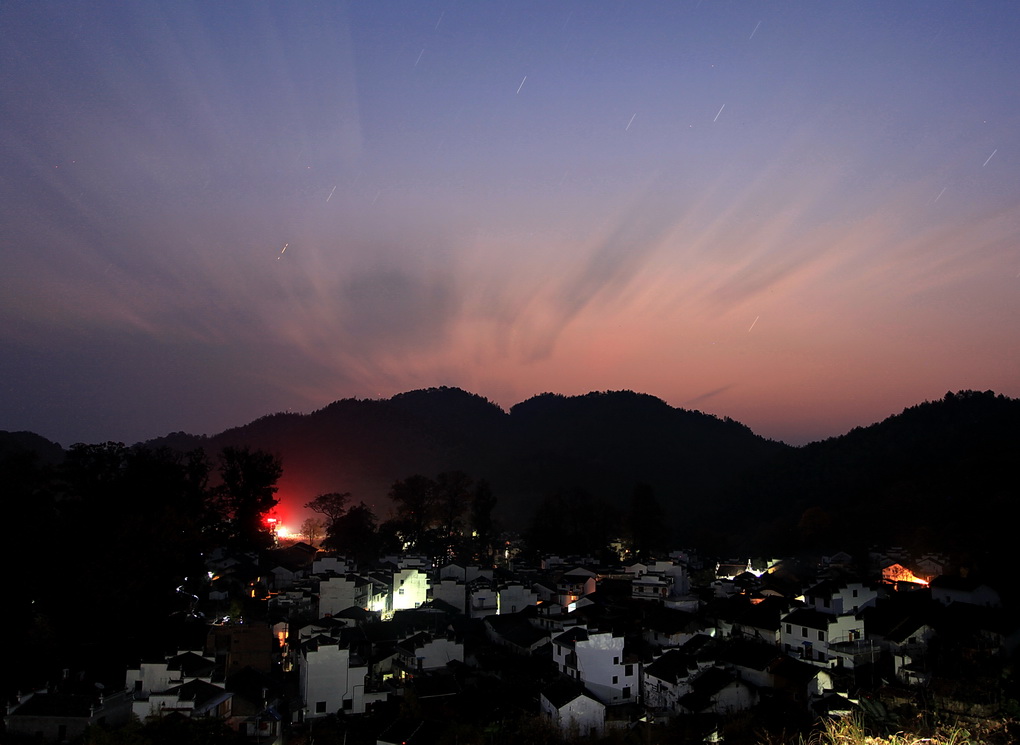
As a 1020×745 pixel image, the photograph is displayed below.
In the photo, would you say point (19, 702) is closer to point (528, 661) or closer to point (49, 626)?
point (49, 626)

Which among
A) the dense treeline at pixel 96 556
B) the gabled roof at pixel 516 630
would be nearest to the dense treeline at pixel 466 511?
the dense treeline at pixel 96 556

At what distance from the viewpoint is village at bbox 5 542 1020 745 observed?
14.4 m

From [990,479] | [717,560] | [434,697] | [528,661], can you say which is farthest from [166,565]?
[990,479]

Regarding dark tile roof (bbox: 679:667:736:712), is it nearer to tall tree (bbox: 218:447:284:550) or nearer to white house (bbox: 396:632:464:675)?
white house (bbox: 396:632:464:675)

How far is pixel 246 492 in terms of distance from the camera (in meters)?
34.6

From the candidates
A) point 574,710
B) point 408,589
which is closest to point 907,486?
point 408,589

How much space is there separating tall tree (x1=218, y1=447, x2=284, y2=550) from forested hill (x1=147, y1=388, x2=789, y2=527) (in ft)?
117

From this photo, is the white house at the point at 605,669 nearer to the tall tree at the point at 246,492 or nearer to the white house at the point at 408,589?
the white house at the point at 408,589

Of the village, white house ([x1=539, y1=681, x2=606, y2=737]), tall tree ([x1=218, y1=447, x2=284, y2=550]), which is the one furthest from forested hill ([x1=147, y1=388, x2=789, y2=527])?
white house ([x1=539, y1=681, x2=606, y2=737])

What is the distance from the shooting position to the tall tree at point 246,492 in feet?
113

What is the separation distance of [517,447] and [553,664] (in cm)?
7882

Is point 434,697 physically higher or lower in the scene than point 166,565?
lower

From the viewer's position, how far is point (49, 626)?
18.9 meters

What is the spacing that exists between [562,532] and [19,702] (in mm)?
31581
